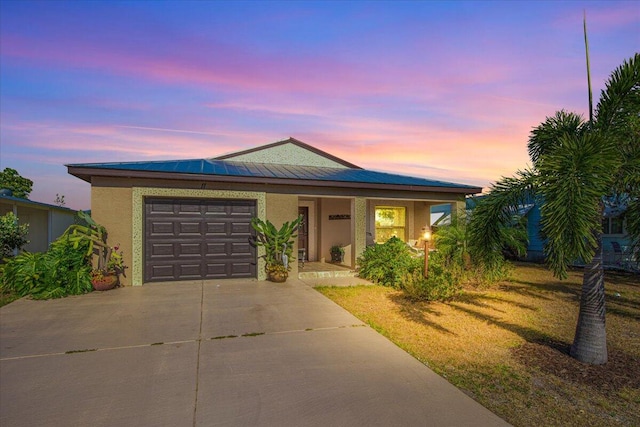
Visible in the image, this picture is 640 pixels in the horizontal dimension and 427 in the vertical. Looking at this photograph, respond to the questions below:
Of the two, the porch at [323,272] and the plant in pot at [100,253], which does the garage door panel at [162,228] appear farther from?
the porch at [323,272]

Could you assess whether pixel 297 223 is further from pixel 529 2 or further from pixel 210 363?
pixel 529 2

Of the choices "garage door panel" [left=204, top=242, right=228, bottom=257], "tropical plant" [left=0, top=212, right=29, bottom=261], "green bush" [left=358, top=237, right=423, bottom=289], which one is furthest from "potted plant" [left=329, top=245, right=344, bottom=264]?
"tropical plant" [left=0, top=212, right=29, bottom=261]

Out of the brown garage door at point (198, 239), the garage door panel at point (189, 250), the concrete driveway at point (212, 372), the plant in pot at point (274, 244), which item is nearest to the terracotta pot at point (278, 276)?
the plant in pot at point (274, 244)

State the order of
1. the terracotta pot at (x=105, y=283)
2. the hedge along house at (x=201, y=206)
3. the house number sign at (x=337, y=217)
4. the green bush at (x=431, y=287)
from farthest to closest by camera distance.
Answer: the house number sign at (x=337, y=217) → the hedge along house at (x=201, y=206) → the terracotta pot at (x=105, y=283) → the green bush at (x=431, y=287)

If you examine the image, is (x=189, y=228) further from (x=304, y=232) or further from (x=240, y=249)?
(x=304, y=232)

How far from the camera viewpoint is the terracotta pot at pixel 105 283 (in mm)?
8188

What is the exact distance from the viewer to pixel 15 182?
31359 millimetres

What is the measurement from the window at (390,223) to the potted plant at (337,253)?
1526 mm

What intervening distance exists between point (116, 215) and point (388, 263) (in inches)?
300

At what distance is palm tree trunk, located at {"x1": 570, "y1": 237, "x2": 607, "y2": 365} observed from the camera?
413 centimetres

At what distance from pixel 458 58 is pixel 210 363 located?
395 inches

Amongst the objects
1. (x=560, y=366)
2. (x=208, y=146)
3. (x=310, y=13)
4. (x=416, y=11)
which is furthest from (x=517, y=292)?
(x=208, y=146)

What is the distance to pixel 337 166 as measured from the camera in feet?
47.7

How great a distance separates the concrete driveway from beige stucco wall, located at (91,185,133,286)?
2.56 meters
